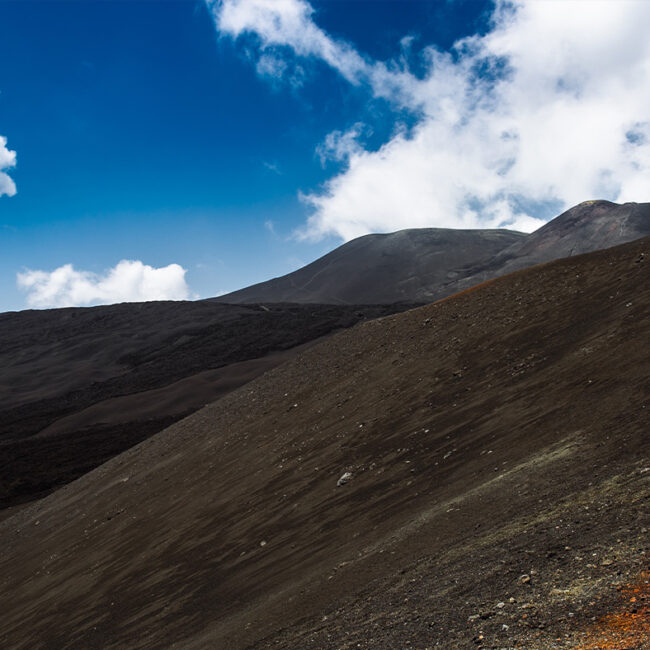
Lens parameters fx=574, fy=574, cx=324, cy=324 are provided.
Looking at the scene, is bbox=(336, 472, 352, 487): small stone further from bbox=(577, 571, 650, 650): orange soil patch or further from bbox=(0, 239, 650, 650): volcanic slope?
bbox=(577, 571, 650, 650): orange soil patch

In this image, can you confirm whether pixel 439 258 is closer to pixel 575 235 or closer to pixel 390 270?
pixel 390 270

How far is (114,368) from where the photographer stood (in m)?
83.1

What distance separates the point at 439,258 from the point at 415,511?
164 meters

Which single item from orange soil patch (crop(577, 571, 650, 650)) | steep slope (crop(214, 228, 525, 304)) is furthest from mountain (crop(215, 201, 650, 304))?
orange soil patch (crop(577, 571, 650, 650))

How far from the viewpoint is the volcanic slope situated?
17.5ft

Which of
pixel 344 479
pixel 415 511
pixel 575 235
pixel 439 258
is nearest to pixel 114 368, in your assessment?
pixel 344 479

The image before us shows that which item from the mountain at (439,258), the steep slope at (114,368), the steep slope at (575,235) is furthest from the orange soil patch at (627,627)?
the steep slope at (575,235)

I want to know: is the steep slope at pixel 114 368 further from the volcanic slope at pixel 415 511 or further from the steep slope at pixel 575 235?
the steep slope at pixel 575 235

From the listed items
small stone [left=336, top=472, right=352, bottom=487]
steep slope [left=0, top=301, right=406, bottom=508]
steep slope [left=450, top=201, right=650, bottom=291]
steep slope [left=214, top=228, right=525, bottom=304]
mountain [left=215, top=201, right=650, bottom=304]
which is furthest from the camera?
steep slope [left=214, top=228, right=525, bottom=304]

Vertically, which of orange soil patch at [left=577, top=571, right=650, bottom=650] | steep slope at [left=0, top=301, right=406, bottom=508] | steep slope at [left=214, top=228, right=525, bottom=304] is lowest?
orange soil patch at [left=577, top=571, right=650, bottom=650]

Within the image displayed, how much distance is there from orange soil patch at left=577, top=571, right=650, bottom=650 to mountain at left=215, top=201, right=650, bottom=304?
123 m

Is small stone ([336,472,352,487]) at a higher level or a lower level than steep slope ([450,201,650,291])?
lower

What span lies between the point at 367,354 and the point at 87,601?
523 inches

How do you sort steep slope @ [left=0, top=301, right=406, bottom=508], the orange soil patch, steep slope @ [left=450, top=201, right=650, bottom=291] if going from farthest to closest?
1. steep slope @ [left=450, top=201, right=650, bottom=291]
2. steep slope @ [left=0, top=301, right=406, bottom=508]
3. the orange soil patch
